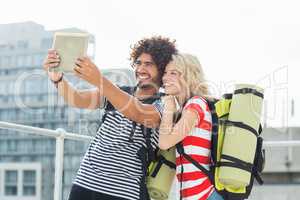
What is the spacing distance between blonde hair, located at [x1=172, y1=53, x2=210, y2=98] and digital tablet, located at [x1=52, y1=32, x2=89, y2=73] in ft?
1.27

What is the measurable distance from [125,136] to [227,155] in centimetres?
40

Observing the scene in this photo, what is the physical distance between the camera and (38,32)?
7506 cm

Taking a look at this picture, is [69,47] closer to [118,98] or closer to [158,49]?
[118,98]

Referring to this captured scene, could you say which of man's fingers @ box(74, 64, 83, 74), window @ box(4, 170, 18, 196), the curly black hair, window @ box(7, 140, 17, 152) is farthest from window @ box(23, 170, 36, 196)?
man's fingers @ box(74, 64, 83, 74)

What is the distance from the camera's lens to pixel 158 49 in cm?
223

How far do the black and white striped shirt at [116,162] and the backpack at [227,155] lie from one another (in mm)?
183

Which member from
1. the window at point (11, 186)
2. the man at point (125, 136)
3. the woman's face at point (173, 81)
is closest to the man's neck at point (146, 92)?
the man at point (125, 136)

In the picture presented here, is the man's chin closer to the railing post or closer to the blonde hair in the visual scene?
the blonde hair

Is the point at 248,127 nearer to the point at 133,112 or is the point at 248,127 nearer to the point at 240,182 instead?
the point at 240,182

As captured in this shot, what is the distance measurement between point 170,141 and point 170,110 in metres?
0.14

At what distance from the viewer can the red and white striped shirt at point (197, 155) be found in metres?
2.00

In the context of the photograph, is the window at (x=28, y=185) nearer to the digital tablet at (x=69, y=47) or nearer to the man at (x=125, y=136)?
the man at (x=125, y=136)

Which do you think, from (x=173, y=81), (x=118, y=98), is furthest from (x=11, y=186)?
(x=118, y=98)

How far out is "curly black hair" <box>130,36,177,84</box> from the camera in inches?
87.0
